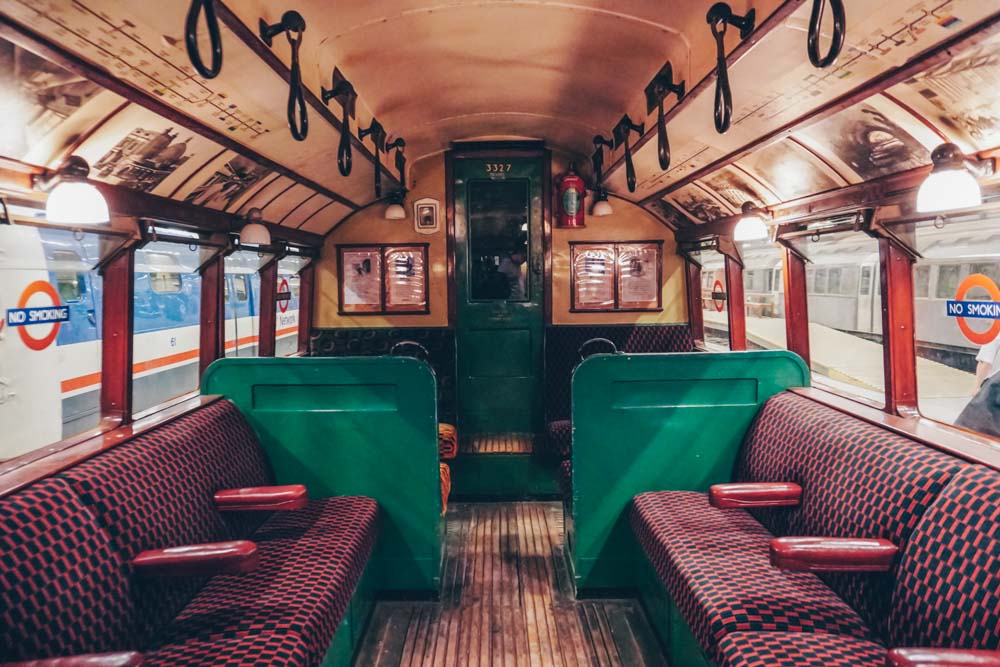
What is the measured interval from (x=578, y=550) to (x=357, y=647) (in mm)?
1409

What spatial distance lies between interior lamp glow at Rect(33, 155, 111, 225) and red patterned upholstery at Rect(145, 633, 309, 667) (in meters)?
1.75

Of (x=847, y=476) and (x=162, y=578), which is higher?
(x=847, y=476)

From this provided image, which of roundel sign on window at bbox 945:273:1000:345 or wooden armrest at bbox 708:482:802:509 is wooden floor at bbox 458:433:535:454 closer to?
wooden armrest at bbox 708:482:802:509

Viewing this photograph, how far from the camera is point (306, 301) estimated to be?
6.16 metres

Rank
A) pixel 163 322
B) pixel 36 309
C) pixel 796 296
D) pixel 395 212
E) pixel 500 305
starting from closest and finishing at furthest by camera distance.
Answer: pixel 36 309, pixel 796 296, pixel 395 212, pixel 500 305, pixel 163 322

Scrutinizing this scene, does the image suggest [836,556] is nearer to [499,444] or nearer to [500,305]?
[499,444]

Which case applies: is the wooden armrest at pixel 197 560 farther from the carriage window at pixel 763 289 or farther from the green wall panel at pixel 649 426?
the carriage window at pixel 763 289

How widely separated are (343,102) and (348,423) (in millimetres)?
1967

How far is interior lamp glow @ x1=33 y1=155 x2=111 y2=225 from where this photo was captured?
237 centimetres

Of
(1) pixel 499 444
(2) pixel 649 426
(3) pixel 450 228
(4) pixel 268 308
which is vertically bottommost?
(1) pixel 499 444

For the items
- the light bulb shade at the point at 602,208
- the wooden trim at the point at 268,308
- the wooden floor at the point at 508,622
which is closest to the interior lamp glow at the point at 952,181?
the wooden floor at the point at 508,622

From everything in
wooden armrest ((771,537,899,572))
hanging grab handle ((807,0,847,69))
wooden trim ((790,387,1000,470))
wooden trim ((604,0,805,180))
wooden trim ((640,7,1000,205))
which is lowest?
wooden armrest ((771,537,899,572))

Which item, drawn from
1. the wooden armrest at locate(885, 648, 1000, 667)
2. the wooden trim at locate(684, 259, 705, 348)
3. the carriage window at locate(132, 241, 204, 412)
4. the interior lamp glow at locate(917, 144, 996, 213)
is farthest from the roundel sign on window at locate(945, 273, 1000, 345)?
the carriage window at locate(132, 241, 204, 412)

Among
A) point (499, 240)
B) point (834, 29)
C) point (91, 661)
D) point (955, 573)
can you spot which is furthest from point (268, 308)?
point (955, 573)
